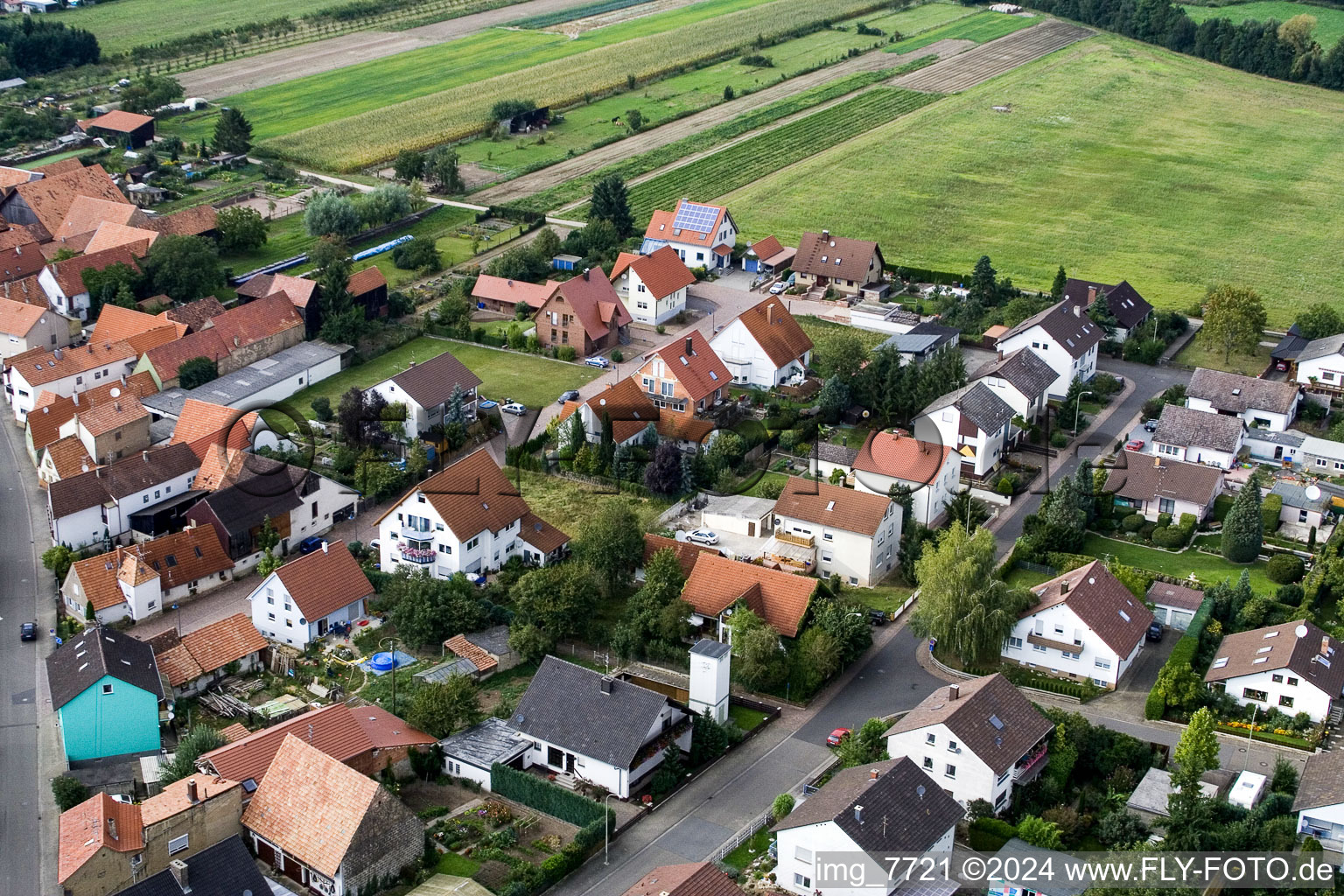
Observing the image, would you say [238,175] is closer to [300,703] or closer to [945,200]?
[945,200]

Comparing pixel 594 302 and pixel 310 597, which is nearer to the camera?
pixel 310 597

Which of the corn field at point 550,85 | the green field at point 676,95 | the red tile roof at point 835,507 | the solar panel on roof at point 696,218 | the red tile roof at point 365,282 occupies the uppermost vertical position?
the corn field at point 550,85

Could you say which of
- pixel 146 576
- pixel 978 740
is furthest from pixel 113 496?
pixel 978 740

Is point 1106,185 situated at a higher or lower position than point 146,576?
lower

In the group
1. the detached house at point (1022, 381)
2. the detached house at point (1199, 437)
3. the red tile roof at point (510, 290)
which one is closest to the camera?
the detached house at point (1199, 437)

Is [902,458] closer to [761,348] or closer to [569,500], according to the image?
[569,500]

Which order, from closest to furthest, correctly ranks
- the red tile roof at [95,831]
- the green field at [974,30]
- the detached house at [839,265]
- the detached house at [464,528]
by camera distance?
the red tile roof at [95,831], the detached house at [464,528], the detached house at [839,265], the green field at [974,30]

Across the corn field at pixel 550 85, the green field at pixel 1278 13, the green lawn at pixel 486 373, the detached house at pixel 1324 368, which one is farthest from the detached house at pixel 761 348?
the green field at pixel 1278 13

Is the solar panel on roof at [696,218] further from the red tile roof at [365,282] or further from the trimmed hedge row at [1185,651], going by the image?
the trimmed hedge row at [1185,651]
